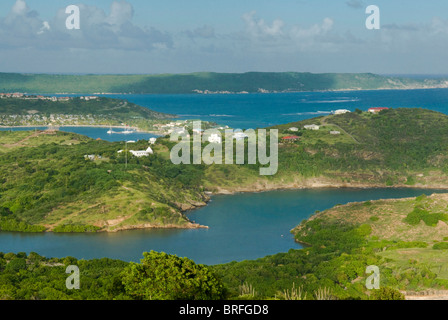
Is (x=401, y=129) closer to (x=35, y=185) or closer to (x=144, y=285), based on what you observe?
(x=35, y=185)

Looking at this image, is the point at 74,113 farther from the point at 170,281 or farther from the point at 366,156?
the point at 170,281

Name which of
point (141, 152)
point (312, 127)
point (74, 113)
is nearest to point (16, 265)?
point (141, 152)

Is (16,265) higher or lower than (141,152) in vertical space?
lower

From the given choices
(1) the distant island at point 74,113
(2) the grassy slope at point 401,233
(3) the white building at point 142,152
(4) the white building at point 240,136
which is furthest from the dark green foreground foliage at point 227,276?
(1) the distant island at point 74,113

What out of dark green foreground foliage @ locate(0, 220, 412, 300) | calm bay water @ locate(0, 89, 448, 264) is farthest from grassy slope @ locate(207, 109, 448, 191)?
dark green foreground foliage @ locate(0, 220, 412, 300)

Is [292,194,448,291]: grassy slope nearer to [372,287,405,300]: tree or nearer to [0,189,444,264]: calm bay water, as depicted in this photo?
[0,189,444,264]: calm bay water

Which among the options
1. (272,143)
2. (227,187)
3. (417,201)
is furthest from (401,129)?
(417,201)
